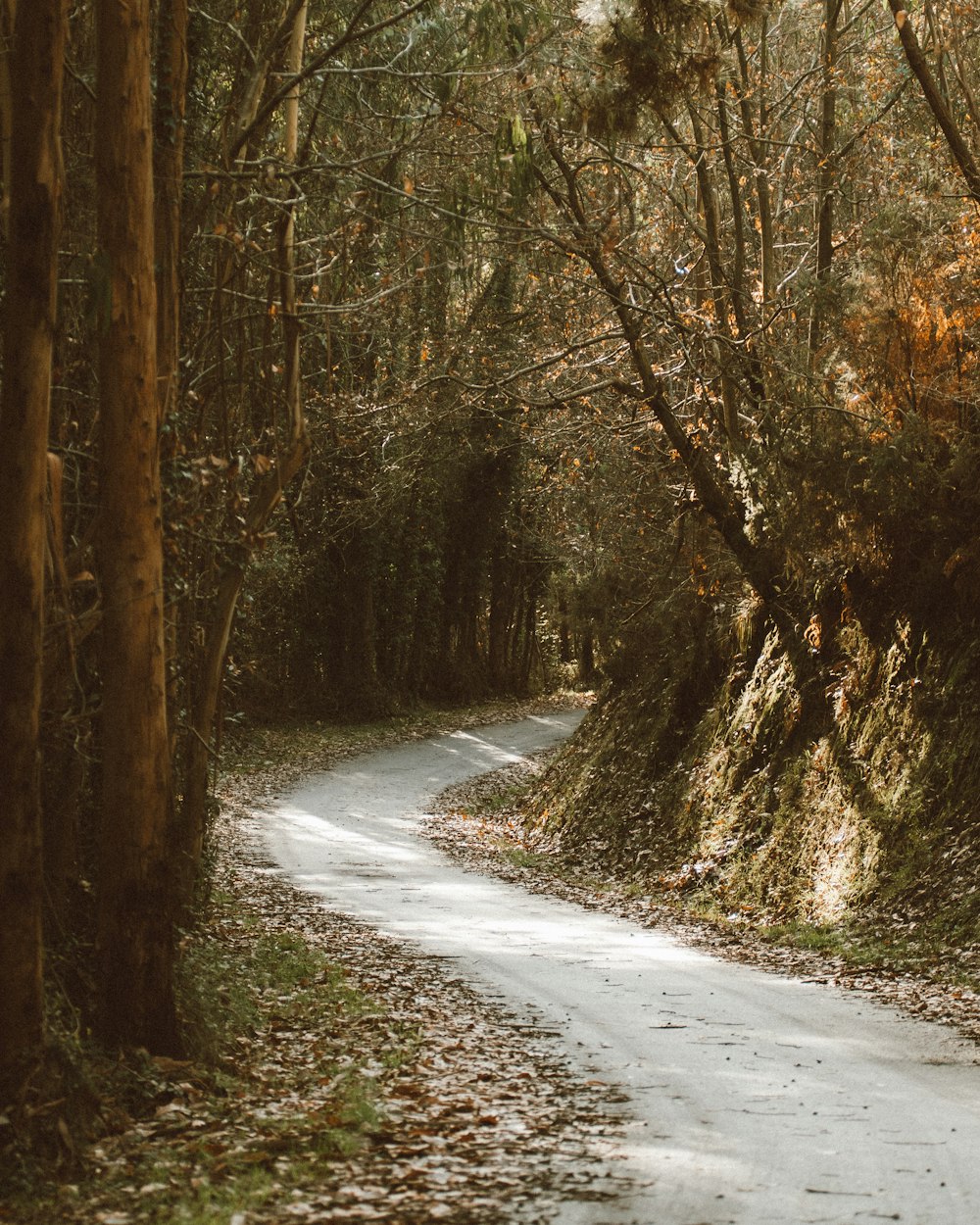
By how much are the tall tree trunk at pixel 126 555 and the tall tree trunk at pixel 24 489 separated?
1.00m

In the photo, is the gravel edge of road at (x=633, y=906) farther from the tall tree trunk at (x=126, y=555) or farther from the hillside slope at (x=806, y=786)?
the tall tree trunk at (x=126, y=555)


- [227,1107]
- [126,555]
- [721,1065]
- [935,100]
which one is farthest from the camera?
[935,100]

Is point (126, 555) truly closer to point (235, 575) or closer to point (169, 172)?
point (169, 172)

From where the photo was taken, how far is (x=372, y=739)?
3556 cm

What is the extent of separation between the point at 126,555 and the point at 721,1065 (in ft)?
15.3

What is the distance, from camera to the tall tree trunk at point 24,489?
6.19m

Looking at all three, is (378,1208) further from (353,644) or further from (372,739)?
(353,644)

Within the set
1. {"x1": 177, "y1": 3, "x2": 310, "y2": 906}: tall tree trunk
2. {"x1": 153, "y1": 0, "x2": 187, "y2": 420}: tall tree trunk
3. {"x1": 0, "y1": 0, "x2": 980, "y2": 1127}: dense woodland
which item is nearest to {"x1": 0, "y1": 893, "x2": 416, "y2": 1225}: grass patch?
{"x1": 0, "y1": 0, "x2": 980, "y2": 1127}: dense woodland

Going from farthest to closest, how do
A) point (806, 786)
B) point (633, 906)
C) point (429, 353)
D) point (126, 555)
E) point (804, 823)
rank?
point (429, 353), point (633, 906), point (806, 786), point (804, 823), point (126, 555)

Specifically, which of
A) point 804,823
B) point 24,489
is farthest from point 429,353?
point 24,489

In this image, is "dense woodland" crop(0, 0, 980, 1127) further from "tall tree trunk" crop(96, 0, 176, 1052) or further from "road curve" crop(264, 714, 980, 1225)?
"road curve" crop(264, 714, 980, 1225)

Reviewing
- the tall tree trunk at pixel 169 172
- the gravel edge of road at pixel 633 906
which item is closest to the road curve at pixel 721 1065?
the gravel edge of road at pixel 633 906

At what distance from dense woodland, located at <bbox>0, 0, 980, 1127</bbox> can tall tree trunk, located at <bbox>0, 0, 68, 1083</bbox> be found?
0.02 m

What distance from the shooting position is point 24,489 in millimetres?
6207
